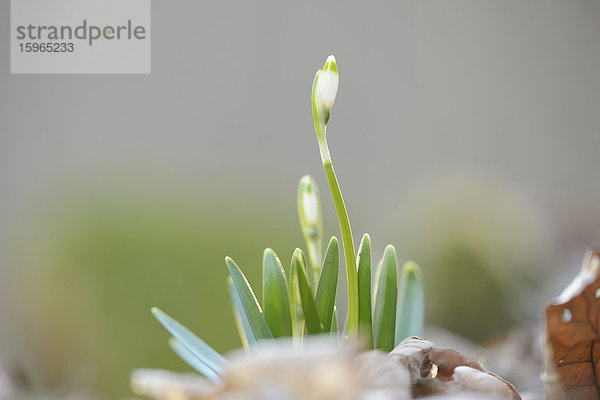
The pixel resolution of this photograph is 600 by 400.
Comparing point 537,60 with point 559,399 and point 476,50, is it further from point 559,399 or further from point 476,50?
point 559,399

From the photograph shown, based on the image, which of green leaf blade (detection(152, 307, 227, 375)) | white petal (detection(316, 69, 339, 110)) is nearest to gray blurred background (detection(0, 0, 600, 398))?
green leaf blade (detection(152, 307, 227, 375))

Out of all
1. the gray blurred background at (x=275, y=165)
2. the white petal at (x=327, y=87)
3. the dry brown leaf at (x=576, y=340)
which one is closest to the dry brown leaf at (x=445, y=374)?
the dry brown leaf at (x=576, y=340)

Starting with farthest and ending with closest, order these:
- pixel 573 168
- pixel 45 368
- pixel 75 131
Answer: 1. pixel 573 168
2. pixel 75 131
3. pixel 45 368

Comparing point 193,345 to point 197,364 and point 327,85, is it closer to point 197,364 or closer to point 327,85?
point 197,364

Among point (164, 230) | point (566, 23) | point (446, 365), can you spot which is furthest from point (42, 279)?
point (566, 23)

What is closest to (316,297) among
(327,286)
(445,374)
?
(327,286)
